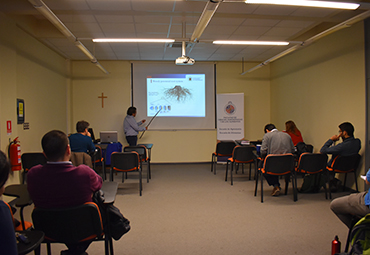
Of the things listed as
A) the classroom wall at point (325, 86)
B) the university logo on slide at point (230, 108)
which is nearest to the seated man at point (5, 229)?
the classroom wall at point (325, 86)

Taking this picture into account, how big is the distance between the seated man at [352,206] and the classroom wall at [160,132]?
5.50 m

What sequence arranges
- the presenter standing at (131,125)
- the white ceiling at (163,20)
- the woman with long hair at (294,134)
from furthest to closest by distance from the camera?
the presenter standing at (131,125)
the woman with long hair at (294,134)
the white ceiling at (163,20)

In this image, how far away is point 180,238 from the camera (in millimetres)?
2812

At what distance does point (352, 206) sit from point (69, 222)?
218 centimetres

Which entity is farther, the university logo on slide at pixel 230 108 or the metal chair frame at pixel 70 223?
the university logo on slide at pixel 230 108

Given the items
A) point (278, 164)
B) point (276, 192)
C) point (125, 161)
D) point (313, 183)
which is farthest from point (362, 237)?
point (125, 161)

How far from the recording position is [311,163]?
4121 mm

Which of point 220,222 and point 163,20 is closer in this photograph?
point 220,222

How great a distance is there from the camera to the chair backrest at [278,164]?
394 cm

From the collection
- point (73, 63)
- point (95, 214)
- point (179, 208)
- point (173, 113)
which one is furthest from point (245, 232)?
point (73, 63)

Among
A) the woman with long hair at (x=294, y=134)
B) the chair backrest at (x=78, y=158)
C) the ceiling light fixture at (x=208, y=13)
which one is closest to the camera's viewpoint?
the ceiling light fixture at (x=208, y=13)

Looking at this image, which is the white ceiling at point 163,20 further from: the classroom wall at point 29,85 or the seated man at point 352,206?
the seated man at point 352,206

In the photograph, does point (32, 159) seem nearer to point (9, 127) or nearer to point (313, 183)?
point (9, 127)

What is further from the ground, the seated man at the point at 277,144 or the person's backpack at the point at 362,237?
the seated man at the point at 277,144
